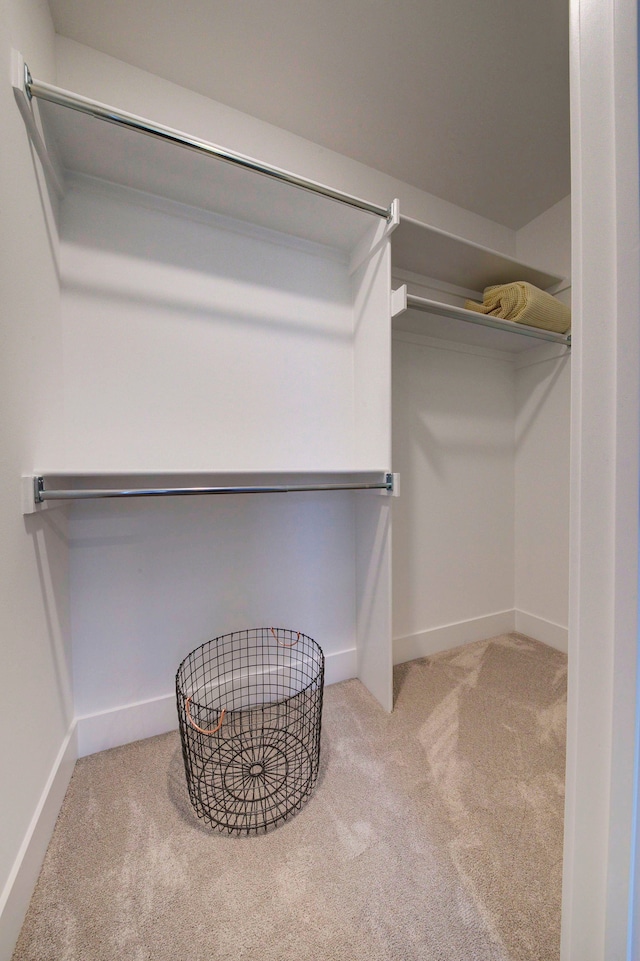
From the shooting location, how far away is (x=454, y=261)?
61.4 inches

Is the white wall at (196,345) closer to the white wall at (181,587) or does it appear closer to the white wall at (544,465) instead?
the white wall at (181,587)

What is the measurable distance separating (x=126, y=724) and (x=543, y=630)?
6.80 feet

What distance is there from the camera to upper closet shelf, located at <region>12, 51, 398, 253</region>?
88 centimetres

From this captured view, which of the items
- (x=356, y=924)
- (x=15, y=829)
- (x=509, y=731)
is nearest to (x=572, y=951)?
(x=356, y=924)

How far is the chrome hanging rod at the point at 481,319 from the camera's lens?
1357 millimetres

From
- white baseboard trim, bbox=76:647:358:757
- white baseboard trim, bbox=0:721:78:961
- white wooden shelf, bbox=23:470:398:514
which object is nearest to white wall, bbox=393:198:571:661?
white wooden shelf, bbox=23:470:398:514

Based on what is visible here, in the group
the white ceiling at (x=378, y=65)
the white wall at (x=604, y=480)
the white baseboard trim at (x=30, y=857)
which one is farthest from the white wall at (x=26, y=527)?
the white wall at (x=604, y=480)

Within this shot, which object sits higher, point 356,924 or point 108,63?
point 108,63

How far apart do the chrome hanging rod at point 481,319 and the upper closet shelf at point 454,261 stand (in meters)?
0.19

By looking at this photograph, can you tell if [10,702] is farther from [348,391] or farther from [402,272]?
[402,272]

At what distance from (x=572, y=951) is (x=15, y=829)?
1.05 m

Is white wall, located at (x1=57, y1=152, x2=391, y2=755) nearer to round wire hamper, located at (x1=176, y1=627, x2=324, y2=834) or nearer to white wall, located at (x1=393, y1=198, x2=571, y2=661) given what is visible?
round wire hamper, located at (x1=176, y1=627, x2=324, y2=834)

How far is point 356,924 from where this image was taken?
0.71 m

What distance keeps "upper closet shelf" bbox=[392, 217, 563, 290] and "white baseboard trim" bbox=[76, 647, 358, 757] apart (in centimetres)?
208
